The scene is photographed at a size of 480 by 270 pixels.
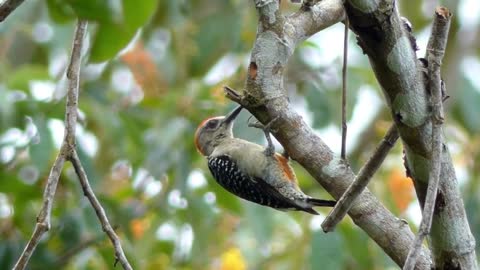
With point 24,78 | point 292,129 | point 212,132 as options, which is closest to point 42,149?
point 24,78

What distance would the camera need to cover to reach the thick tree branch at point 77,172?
3.34 metres

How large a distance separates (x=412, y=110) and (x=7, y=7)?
136 centimetres

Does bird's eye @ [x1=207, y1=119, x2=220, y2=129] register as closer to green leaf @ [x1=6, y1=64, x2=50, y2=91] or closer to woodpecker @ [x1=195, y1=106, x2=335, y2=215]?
woodpecker @ [x1=195, y1=106, x2=335, y2=215]

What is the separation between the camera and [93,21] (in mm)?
2637

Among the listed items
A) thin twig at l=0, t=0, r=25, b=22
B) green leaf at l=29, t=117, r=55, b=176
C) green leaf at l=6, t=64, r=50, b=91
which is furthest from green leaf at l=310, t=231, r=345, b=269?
thin twig at l=0, t=0, r=25, b=22

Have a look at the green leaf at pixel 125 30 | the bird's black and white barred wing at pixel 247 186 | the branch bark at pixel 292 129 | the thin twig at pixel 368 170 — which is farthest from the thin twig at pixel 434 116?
the bird's black and white barred wing at pixel 247 186

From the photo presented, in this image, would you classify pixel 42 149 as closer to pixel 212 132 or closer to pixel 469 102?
pixel 212 132

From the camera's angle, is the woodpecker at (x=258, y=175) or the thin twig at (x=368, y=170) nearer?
the thin twig at (x=368, y=170)

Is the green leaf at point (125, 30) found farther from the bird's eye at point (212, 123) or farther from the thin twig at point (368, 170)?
the bird's eye at point (212, 123)

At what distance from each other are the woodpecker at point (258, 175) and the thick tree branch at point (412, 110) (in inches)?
57.0

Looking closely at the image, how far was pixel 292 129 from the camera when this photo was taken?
354 cm

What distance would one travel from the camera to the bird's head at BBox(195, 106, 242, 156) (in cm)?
579

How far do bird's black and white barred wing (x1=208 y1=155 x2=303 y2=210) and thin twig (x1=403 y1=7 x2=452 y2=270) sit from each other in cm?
180

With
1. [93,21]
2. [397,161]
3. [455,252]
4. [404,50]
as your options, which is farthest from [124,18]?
[397,161]
